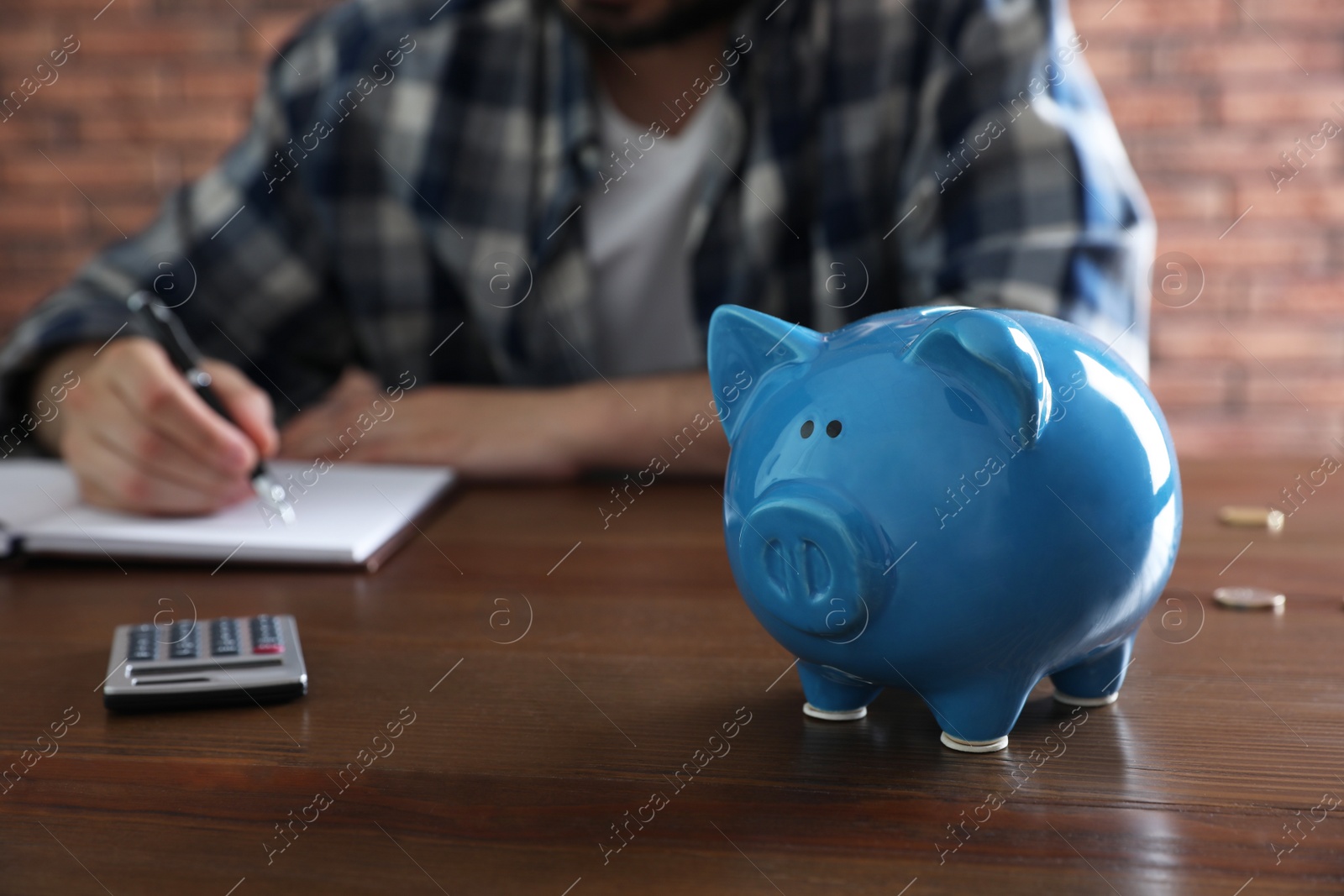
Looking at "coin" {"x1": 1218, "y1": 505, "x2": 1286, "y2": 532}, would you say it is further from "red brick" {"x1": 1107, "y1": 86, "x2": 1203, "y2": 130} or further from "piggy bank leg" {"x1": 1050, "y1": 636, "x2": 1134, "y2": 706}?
"red brick" {"x1": 1107, "y1": 86, "x2": 1203, "y2": 130}

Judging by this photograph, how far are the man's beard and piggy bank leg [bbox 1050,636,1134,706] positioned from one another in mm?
1020

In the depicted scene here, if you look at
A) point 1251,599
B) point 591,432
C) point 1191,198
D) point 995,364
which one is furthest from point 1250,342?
point 995,364

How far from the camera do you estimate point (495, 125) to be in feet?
4.39

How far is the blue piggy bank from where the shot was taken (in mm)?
441

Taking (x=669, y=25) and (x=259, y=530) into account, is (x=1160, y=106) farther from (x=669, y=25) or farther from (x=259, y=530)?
(x=259, y=530)

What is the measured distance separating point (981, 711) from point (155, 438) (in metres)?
0.70

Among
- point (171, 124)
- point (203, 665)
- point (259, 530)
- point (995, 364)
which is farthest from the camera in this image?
point (171, 124)

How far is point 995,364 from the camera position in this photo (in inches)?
17.1

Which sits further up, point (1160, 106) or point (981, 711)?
point (981, 711)

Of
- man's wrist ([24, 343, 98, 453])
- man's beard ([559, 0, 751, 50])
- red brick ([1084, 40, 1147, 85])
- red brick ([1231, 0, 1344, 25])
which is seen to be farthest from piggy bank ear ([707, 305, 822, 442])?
red brick ([1231, 0, 1344, 25])

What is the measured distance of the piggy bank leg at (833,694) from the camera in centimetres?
51

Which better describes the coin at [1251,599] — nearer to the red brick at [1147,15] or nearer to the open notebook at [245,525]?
the open notebook at [245,525]

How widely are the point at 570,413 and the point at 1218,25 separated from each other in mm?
1739

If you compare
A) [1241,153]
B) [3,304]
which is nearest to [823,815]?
[1241,153]
